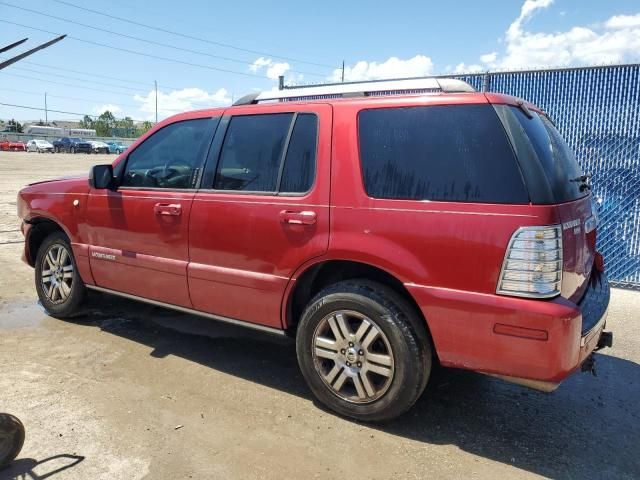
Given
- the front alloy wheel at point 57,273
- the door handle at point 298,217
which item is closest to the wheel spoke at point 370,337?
the door handle at point 298,217

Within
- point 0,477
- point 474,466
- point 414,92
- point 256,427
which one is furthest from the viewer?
point 414,92

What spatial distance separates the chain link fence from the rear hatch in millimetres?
3850

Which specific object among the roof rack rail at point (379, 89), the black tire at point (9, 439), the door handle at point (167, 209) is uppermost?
the roof rack rail at point (379, 89)

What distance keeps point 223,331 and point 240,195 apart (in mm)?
1736

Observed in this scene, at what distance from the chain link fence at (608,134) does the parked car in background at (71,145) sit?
200ft

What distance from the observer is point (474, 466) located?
281 centimetres

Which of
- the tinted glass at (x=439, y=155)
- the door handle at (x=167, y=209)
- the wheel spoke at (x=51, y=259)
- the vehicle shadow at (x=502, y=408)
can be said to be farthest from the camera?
the wheel spoke at (x=51, y=259)

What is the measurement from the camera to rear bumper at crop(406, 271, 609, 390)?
8.52ft

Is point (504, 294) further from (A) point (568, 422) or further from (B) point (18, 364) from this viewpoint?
(B) point (18, 364)

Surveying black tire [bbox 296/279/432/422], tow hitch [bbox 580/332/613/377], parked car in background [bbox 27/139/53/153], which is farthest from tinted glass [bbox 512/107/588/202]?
parked car in background [bbox 27/139/53/153]

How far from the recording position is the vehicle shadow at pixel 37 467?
8.65ft

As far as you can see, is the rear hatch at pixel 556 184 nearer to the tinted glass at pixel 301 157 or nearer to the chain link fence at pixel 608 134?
the tinted glass at pixel 301 157

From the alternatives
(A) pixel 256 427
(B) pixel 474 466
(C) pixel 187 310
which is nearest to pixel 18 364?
(C) pixel 187 310

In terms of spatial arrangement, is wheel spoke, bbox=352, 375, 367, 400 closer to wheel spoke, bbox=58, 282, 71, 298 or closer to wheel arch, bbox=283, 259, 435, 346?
wheel arch, bbox=283, 259, 435, 346
